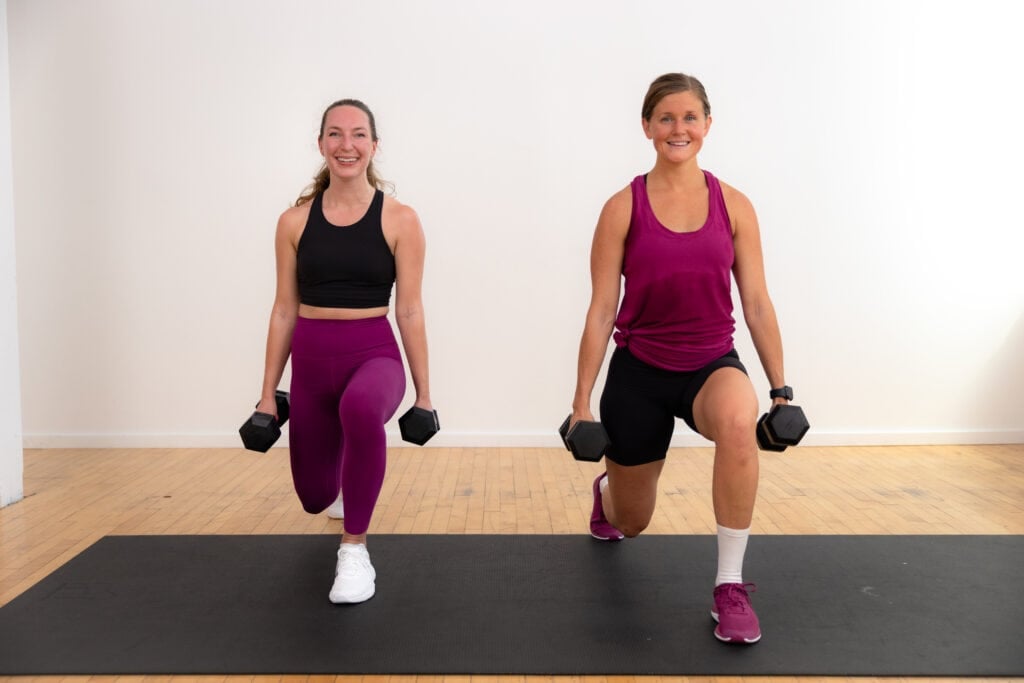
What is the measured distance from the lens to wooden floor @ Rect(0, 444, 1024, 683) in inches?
131

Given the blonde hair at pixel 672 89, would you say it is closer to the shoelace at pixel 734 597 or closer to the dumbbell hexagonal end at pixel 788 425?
the dumbbell hexagonal end at pixel 788 425

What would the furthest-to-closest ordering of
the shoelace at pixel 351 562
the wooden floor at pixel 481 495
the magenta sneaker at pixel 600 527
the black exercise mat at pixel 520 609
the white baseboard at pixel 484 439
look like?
the white baseboard at pixel 484 439 → the wooden floor at pixel 481 495 → the magenta sneaker at pixel 600 527 → the shoelace at pixel 351 562 → the black exercise mat at pixel 520 609

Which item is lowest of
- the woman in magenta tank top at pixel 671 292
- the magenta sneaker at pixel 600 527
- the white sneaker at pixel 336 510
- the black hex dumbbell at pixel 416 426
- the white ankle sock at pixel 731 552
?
the white sneaker at pixel 336 510

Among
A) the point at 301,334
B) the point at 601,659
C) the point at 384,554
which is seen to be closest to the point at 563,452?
the point at 384,554

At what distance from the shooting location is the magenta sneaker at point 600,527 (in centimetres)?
313

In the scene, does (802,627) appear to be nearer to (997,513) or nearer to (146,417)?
(997,513)

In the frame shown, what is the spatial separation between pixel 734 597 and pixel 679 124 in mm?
1181

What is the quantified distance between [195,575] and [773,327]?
1.74 metres

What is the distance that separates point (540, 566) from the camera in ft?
9.43

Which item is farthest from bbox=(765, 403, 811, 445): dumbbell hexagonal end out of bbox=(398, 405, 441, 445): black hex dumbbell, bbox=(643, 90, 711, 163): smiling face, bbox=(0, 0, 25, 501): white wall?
bbox=(0, 0, 25, 501): white wall

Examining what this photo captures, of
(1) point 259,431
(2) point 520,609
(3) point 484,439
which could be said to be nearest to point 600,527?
(2) point 520,609

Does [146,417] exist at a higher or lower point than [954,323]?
lower

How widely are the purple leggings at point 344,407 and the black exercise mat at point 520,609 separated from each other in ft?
0.76

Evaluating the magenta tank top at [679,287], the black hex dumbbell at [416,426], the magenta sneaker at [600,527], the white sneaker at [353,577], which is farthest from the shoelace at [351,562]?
the magenta tank top at [679,287]
